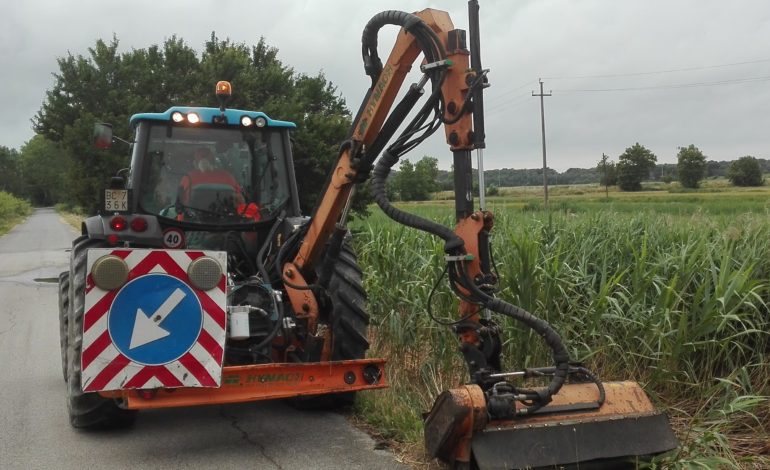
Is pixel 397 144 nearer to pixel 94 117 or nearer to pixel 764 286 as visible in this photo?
pixel 764 286

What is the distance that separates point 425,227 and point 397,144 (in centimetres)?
63

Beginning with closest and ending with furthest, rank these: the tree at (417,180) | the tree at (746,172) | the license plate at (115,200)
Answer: the license plate at (115,200), the tree at (417,180), the tree at (746,172)

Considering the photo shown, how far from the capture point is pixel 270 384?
4859mm

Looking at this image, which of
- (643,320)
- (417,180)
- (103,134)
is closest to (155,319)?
(103,134)

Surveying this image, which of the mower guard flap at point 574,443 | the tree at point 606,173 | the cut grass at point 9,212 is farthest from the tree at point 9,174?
the mower guard flap at point 574,443

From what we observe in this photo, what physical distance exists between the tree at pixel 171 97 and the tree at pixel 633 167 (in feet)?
146

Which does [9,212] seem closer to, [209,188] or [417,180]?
[417,180]

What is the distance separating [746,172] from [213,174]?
164ft

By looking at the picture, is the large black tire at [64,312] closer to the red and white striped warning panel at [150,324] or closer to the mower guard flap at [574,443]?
the red and white striped warning panel at [150,324]

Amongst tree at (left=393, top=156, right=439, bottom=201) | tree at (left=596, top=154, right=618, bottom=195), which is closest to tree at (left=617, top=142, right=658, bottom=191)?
tree at (left=596, top=154, right=618, bottom=195)

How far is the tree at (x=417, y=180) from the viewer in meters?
28.7

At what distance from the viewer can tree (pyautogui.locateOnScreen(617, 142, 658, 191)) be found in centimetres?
5975

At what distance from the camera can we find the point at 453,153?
427cm

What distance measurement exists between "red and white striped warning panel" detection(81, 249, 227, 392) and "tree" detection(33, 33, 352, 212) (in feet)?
35.4
